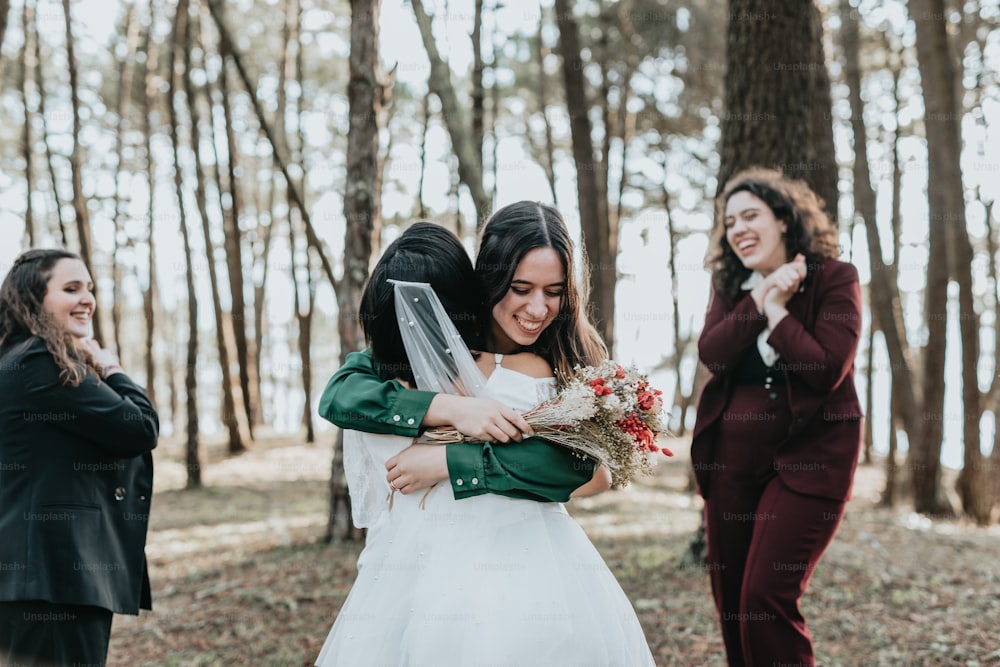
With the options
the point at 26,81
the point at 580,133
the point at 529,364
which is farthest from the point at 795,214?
the point at 26,81

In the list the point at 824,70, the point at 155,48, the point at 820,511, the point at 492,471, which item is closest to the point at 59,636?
the point at 492,471

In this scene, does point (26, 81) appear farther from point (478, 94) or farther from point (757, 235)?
point (757, 235)

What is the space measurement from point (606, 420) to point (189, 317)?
40.6 feet

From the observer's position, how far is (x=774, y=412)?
3938 mm

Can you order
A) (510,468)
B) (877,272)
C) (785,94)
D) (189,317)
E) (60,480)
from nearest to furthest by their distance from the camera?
(510,468) → (60,480) → (785,94) → (877,272) → (189,317)

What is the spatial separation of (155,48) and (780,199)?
17.7 metres

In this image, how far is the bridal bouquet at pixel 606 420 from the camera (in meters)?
2.49

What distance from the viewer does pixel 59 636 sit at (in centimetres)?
357

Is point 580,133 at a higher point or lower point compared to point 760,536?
higher

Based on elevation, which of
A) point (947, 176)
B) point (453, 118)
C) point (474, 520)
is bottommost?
point (474, 520)

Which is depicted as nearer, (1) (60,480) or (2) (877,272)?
(1) (60,480)

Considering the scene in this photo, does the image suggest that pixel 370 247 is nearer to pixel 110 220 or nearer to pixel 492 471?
pixel 492 471

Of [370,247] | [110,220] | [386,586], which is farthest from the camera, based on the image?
[110,220]

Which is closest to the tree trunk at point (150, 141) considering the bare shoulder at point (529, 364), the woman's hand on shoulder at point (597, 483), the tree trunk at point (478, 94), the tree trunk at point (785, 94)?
the tree trunk at point (478, 94)
